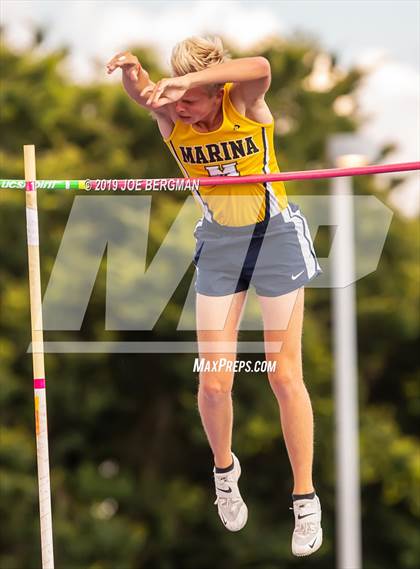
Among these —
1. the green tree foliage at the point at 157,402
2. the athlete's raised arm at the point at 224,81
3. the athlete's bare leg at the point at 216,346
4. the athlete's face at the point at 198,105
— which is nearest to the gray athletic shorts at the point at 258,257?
the athlete's bare leg at the point at 216,346

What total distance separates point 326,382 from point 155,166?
839 cm

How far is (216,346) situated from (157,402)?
3403 cm

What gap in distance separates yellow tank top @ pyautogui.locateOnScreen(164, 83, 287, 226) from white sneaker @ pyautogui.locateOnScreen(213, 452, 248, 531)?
1.39 m

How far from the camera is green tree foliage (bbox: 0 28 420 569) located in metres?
35.1

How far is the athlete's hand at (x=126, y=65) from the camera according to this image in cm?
658

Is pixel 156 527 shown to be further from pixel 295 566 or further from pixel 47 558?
pixel 47 558

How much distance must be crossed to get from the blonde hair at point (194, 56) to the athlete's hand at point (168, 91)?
10.9 inches

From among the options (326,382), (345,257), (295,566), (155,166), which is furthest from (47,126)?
(345,257)

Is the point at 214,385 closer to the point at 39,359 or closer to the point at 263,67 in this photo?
the point at 39,359

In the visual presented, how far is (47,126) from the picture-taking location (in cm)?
3534

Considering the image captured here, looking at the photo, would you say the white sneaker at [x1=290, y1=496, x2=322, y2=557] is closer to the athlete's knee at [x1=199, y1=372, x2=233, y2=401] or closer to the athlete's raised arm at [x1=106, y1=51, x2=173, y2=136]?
the athlete's knee at [x1=199, y1=372, x2=233, y2=401]

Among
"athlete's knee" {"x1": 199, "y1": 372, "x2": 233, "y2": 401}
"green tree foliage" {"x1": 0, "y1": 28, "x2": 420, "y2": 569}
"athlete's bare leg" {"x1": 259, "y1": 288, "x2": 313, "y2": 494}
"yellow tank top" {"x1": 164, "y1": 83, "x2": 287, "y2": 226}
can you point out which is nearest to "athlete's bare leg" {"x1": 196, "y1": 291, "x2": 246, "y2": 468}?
"athlete's knee" {"x1": 199, "y1": 372, "x2": 233, "y2": 401}

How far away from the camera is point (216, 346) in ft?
23.2

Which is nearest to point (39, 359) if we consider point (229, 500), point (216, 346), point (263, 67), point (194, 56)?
point (216, 346)
